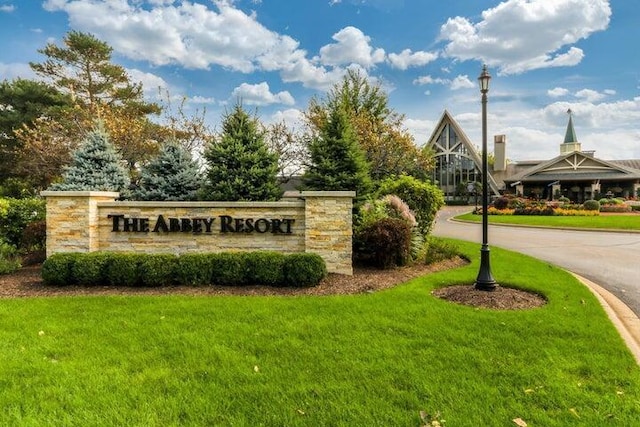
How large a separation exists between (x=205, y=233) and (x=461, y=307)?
17.9 feet

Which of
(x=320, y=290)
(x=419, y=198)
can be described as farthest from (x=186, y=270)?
(x=419, y=198)

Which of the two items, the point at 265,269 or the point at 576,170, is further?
the point at 576,170

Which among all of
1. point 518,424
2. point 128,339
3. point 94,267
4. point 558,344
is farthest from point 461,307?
point 94,267

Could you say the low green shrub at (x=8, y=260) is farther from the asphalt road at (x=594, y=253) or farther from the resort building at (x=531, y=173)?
the resort building at (x=531, y=173)

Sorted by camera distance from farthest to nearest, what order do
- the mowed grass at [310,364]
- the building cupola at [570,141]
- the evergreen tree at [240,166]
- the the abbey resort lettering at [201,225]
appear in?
the building cupola at [570,141], the evergreen tree at [240,166], the the abbey resort lettering at [201,225], the mowed grass at [310,364]

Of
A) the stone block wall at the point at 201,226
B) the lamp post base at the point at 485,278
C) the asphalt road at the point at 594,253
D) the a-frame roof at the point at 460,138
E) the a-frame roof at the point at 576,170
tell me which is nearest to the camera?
the lamp post base at the point at 485,278

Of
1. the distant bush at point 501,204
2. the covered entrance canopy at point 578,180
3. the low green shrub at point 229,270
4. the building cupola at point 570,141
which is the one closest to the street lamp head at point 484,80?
the low green shrub at point 229,270

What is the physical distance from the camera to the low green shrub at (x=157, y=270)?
7320 millimetres

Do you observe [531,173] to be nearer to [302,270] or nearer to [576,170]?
[576,170]

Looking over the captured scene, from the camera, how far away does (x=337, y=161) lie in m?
12.1

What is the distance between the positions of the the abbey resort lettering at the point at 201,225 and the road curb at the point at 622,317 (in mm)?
5737

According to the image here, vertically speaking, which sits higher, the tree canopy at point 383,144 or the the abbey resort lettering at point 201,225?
the tree canopy at point 383,144

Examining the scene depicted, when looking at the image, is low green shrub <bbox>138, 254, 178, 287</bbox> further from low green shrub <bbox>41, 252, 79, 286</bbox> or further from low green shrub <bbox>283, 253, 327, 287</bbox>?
low green shrub <bbox>283, 253, 327, 287</bbox>

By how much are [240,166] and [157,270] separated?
14.2 ft
